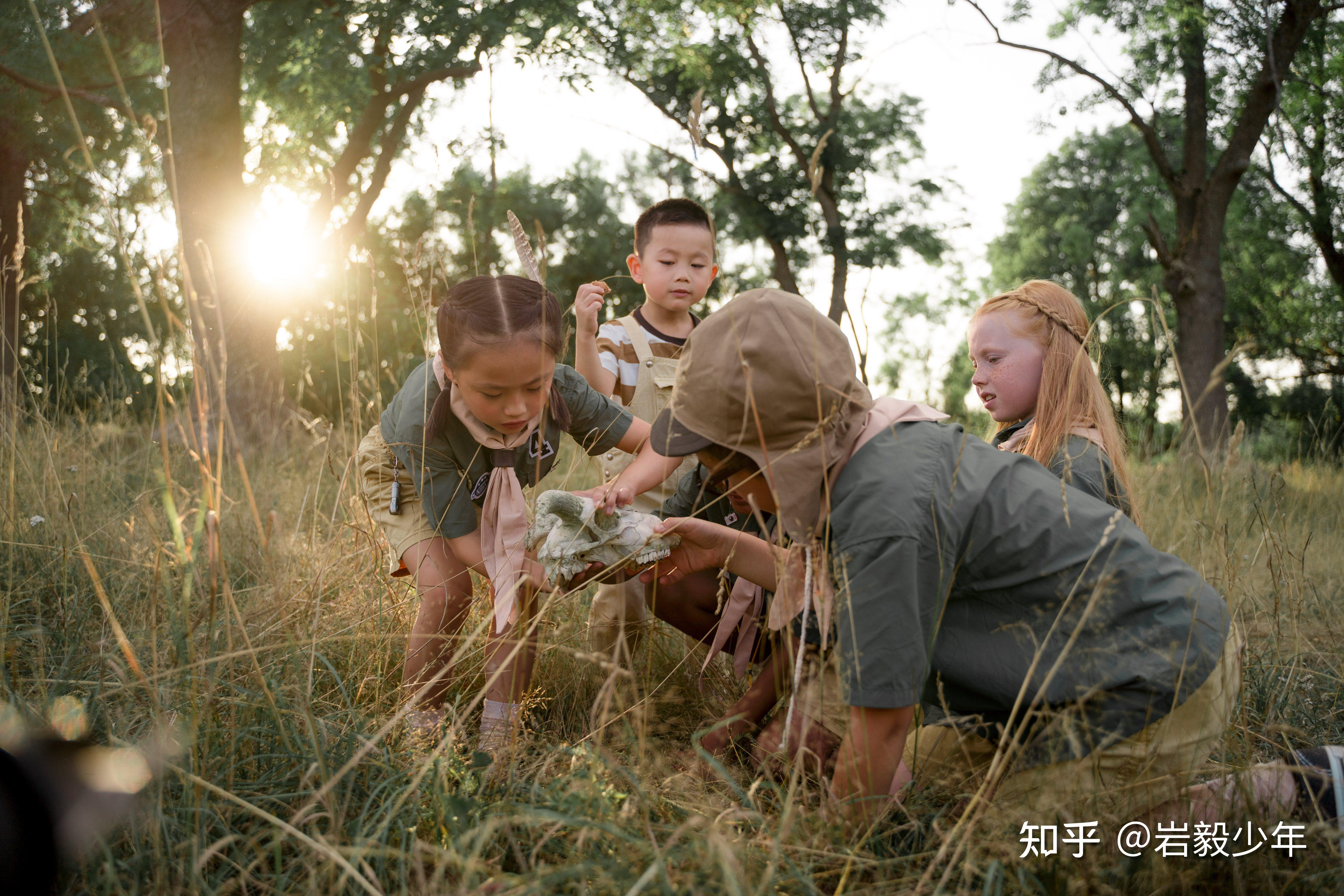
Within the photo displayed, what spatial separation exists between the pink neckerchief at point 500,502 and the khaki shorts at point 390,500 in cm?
18

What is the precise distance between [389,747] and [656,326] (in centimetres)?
168

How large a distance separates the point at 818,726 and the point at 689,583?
60cm

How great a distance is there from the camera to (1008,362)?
2.35 meters

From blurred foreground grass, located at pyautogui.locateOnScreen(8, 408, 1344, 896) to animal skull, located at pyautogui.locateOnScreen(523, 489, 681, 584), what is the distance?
16cm

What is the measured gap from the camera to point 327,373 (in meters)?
12.7

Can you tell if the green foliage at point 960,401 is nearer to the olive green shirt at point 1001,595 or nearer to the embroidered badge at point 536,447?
the olive green shirt at point 1001,595

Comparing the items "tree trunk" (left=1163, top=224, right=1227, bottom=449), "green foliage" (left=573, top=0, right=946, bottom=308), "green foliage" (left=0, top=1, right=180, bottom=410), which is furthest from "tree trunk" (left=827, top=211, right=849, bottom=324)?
"green foliage" (left=0, top=1, right=180, bottom=410)

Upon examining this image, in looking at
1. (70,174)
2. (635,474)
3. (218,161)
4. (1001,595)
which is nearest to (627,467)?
(635,474)

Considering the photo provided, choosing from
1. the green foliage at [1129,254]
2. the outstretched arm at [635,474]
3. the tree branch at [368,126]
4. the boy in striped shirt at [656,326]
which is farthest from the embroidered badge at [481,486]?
the green foliage at [1129,254]

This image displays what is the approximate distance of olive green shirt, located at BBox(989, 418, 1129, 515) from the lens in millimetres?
2107

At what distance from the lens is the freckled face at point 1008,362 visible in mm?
2332

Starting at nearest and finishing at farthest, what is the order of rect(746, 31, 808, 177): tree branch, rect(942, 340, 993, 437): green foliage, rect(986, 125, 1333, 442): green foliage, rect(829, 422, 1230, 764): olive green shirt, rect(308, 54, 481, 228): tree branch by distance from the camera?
1. rect(829, 422, 1230, 764): olive green shirt
2. rect(942, 340, 993, 437): green foliage
3. rect(308, 54, 481, 228): tree branch
4. rect(746, 31, 808, 177): tree branch
5. rect(986, 125, 1333, 442): green foliage

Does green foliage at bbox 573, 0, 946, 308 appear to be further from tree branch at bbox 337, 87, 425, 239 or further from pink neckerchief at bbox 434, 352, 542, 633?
pink neckerchief at bbox 434, 352, 542, 633

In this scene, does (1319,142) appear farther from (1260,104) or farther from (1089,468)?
(1089,468)
